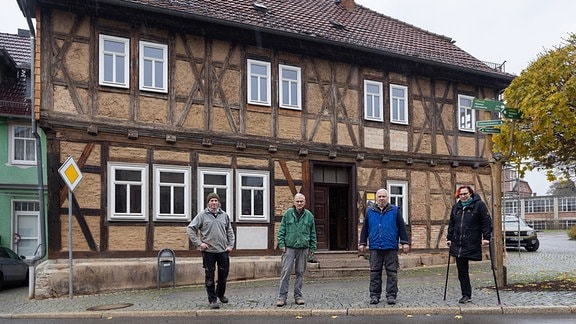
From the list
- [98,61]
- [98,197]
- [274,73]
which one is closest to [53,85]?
[98,61]

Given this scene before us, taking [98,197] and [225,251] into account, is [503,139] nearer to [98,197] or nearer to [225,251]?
[225,251]

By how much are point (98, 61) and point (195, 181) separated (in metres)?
3.65

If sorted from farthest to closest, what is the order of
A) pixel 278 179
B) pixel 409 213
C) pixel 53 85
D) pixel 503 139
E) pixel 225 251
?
pixel 409 213, pixel 278 179, pixel 53 85, pixel 503 139, pixel 225 251

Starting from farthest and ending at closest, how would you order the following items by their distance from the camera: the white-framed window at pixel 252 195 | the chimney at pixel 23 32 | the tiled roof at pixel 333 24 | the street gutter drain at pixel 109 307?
the chimney at pixel 23 32 < the white-framed window at pixel 252 195 < the tiled roof at pixel 333 24 < the street gutter drain at pixel 109 307

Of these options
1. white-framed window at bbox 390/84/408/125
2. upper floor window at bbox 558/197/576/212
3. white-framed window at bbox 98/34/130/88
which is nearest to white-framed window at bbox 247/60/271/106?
white-framed window at bbox 98/34/130/88

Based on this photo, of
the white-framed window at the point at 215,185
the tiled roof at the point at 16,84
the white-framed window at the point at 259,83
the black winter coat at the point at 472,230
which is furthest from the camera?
the tiled roof at the point at 16,84

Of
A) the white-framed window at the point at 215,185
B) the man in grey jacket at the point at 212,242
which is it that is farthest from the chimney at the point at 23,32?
the man in grey jacket at the point at 212,242

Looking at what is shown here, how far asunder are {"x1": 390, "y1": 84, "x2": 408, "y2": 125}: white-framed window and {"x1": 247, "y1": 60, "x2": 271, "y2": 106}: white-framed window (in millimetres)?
4304

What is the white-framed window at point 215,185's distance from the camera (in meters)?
15.3

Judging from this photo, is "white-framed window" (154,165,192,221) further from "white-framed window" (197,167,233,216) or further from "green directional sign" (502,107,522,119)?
"green directional sign" (502,107,522,119)

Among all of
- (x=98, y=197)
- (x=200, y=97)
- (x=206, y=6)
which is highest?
(x=206, y=6)

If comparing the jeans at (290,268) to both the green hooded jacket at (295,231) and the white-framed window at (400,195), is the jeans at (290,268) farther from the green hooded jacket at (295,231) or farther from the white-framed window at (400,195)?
the white-framed window at (400,195)

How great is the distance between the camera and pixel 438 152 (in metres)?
19.4

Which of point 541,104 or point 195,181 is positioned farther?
point 195,181
